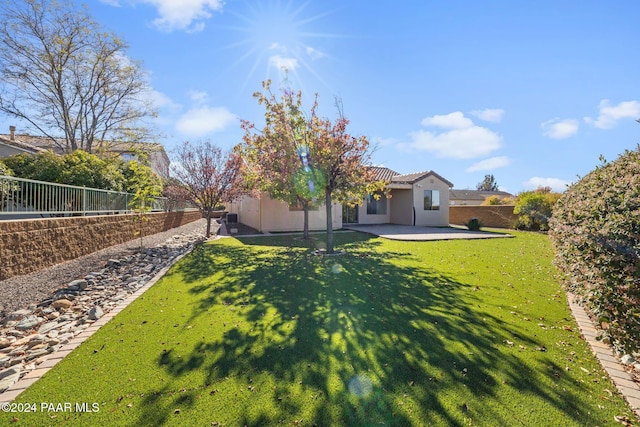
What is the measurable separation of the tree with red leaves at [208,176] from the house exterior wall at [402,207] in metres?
13.7

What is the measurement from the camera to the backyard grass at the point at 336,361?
2627mm

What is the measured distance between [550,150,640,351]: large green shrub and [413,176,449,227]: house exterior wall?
1912 cm

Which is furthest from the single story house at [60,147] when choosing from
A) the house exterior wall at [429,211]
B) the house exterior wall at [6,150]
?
the house exterior wall at [429,211]

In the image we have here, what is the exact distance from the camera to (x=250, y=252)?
1130 centimetres

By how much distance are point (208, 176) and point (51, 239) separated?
25.0ft

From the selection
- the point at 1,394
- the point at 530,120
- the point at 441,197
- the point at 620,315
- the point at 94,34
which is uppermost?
the point at 94,34

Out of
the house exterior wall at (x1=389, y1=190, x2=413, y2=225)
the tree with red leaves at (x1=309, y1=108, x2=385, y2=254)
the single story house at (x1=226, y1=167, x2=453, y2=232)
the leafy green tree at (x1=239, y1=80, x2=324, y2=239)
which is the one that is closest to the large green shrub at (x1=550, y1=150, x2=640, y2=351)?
the tree with red leaves at (x1=309, y1=108, x2=385, y2=254)

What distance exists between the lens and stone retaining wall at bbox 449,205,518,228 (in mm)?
23791

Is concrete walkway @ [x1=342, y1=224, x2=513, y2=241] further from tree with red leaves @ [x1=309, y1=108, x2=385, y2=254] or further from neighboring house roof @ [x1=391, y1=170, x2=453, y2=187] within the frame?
tree with red leaves @ [x1=309, y1=108, x2=385, y2=254]

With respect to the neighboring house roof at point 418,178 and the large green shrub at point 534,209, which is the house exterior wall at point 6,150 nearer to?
the neighboring house roof at point 418,178

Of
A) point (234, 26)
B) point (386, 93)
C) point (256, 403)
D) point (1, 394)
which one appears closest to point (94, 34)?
point (234, 26)

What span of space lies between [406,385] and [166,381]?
253 centimetres

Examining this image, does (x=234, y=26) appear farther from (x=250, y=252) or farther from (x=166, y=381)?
(x=166, y=381)

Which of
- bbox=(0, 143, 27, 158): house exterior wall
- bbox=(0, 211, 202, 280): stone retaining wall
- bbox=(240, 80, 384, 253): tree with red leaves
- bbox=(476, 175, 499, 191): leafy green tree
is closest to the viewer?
bbox=(0, 211, 202, 280): stone retaining wall
